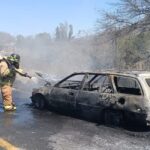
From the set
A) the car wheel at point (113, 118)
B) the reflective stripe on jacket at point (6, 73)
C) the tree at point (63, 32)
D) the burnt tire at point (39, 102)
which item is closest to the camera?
the car wheel at point (113, 118)

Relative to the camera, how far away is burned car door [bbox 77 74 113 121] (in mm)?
10156

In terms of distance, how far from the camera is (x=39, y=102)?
11992 millimetres

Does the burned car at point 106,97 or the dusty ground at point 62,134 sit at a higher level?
the burned car at point 106,97

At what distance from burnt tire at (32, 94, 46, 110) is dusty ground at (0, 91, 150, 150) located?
0.70 m

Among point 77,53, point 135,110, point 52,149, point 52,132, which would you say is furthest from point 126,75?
point 77,53

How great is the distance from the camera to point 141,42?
22062 millimetres

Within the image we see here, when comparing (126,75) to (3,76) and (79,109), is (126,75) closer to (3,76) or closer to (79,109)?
(79,109)

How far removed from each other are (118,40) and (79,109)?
37.5 feet

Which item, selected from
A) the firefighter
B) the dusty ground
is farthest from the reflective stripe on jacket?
the dusty ground

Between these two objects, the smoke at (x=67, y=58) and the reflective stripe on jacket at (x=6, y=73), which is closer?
the reflective stripe on jacket at (x=6, y=73)

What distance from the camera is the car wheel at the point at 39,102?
1185 centimetres

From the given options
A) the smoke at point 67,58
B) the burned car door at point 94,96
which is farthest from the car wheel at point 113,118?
the smoke at point 67,58

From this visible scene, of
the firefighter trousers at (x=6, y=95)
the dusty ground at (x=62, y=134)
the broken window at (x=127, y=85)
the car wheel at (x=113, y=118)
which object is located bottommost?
the dusty ground at (x=62, y=134)

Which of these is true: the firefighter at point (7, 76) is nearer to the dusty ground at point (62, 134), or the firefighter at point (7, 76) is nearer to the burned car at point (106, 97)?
the dusty ground at point (62, 134)
